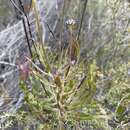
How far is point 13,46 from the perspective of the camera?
5.52 ft

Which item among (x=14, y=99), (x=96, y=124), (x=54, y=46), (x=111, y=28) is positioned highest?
(x=111, y=28)

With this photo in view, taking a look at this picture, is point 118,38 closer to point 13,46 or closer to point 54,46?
point 54,46

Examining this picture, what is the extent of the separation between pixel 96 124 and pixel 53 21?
0.80m

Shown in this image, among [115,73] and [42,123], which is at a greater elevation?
[115,73]

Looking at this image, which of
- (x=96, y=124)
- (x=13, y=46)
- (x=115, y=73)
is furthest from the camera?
(x=13, y=46)

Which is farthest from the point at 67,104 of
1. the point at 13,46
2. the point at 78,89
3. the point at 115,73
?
the point at 13,46

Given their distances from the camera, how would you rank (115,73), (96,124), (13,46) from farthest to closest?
1. (13,46)
2. (115,73)
3. (96,124)

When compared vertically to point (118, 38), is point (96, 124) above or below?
below

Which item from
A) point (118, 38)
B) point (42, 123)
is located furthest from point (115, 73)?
point (42, 123)

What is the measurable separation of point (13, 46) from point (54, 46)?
0.19m

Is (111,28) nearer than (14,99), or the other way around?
(14,99)

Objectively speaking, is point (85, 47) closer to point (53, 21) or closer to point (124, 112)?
point (53, 21)

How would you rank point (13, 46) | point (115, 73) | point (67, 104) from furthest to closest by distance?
point (13, 46)
point (115, 73)
point (67, 104)

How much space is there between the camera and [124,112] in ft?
4.25
